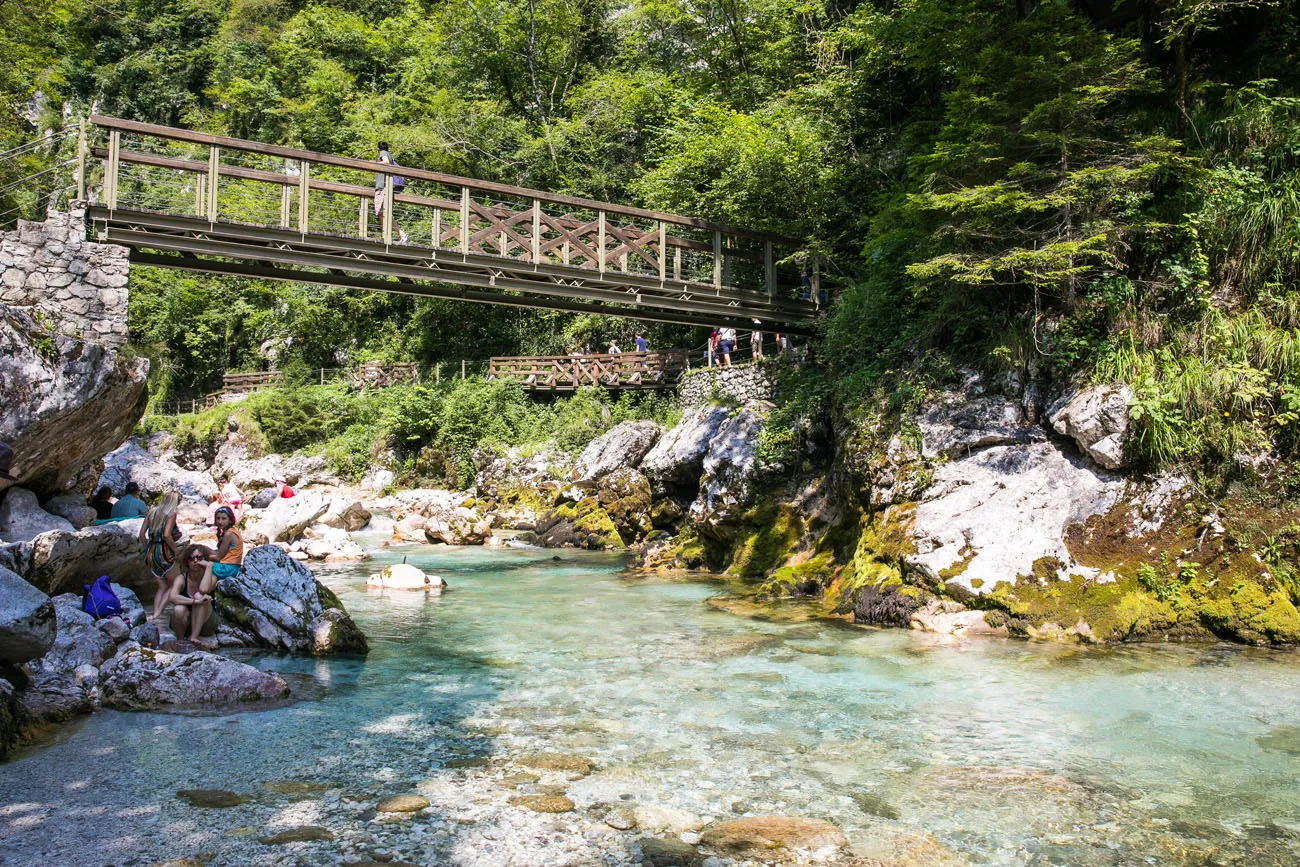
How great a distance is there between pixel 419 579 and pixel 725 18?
21.8m

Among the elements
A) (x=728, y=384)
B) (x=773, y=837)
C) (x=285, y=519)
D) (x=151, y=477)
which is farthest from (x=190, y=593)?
(x=151, y=477)

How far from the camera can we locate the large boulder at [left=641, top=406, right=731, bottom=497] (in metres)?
16.9

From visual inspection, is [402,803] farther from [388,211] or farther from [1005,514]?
[388,211]

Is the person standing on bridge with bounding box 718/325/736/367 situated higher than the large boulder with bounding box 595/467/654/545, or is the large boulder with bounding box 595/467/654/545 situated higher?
the person standing on bridge with bounding box 718/325/736/367

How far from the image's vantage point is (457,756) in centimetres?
502

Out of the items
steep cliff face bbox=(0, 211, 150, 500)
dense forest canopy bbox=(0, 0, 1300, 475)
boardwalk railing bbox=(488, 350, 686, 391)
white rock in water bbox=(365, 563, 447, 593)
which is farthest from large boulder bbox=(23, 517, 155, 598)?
boardwalk railing bbox=(488, 350, 686, 391)

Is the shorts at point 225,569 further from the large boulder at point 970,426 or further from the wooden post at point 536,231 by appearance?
the large boulder at point 970,426

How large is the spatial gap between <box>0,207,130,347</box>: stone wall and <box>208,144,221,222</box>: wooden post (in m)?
1.29

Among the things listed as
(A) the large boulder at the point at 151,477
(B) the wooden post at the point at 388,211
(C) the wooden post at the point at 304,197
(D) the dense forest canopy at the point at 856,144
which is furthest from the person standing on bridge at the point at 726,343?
(A) the large boulder at the point at 151,477

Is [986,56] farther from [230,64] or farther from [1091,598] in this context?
[230,64]

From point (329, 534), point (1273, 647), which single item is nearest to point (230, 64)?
point (329, 534)

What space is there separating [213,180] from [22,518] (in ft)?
17.2

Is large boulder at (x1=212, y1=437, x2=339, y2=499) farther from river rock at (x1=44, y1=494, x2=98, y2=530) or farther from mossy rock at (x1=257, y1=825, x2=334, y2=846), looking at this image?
mossy rock at (x1=257, y1=825, x2=334, y2=846)

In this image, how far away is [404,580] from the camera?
12445 mm
